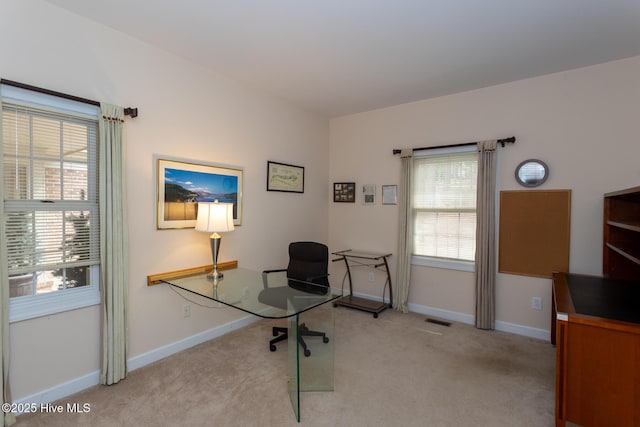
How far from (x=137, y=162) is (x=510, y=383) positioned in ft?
11.4

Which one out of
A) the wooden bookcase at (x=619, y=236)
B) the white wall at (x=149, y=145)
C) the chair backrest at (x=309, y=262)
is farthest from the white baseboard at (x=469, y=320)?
the white wall at (x=149, y=145)

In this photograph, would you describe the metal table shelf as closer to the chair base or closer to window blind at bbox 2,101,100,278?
the chair base

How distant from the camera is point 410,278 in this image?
4.05m

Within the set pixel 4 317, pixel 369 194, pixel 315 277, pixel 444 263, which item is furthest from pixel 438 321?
pixel 4 317

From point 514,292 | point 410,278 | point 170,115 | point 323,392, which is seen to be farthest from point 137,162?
point 514,292

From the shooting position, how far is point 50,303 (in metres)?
2.19

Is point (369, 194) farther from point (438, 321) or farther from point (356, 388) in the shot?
point (356, 388)

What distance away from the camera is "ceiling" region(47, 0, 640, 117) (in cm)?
212

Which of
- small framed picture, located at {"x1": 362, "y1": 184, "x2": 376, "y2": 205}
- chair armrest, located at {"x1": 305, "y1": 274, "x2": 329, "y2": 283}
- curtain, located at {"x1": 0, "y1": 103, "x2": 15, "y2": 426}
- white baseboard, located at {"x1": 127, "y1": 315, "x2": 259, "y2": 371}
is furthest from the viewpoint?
small framed picture, located at {"x1": 362, "y1": 184, "x2": 376, "y2": 205}

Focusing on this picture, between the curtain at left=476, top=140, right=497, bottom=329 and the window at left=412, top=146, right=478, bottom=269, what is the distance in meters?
0.17

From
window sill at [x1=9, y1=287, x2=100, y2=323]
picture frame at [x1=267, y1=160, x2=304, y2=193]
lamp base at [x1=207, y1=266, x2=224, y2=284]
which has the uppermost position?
picture frame at [x1=267, y1=160, x2=304, y2=193]

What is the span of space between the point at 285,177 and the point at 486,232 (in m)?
2.44

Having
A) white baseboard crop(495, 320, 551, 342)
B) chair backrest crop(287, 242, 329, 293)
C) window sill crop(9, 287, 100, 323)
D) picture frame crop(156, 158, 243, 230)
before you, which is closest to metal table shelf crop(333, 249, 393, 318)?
chair backrest crop(287, 242, 329, 293)

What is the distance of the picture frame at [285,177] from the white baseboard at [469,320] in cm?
188
